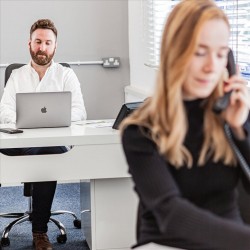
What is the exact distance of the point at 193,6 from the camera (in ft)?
3.27

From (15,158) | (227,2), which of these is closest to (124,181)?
(15,158)

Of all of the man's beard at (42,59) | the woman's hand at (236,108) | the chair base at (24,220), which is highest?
the man's beard at (42,59)

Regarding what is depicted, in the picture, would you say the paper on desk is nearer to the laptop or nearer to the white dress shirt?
the laptop

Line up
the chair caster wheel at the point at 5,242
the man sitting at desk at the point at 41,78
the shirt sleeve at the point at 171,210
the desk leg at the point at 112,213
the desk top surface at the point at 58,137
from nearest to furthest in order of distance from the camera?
the shirt sleeve at the point at 171,210 → the desk top surface at the point at 58,137 → the desk leg at the point at 112,213 → the chair caster wheel at the point at 5,242 → the man sitting at desk at the point at 41,78

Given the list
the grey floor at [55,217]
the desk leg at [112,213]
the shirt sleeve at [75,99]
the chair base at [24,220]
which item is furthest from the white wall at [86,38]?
the desk leg at [112,213]

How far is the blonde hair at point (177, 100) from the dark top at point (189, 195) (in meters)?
0.02

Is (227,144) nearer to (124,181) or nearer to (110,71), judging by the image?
(124,181)

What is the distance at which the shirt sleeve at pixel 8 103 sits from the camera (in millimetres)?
3182

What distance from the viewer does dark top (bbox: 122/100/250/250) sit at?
0.98 metres

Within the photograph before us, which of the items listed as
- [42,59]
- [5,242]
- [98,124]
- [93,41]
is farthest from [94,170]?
[93,41]

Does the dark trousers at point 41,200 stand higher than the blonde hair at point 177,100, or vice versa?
the blonde hair at point 177,100

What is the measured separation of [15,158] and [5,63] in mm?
2040

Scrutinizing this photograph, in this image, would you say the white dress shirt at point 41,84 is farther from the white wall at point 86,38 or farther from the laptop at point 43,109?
the white wall at point 86,38

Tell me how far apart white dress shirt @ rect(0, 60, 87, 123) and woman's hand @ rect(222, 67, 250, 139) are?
225 cm
